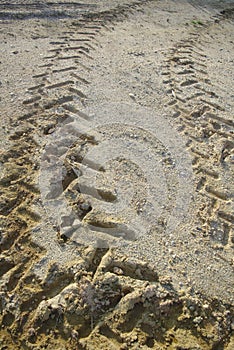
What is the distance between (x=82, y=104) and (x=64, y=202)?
5.48 feet

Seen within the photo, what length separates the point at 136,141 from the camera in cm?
399

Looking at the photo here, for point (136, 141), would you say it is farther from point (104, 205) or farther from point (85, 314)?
point (85, 314)

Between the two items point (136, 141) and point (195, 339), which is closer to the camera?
point (195, 339)

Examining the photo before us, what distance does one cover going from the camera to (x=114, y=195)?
336cm

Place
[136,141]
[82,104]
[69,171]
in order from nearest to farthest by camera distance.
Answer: [69,171] → [136,141] → [82,104]

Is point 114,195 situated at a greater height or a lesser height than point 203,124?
lesser

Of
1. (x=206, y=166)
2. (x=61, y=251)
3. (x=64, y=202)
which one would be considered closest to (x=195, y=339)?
(x=61, y=251)

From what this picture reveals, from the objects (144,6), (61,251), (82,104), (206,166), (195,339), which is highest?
(144,6)

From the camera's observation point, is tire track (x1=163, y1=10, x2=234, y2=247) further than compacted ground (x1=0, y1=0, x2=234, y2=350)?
Yes

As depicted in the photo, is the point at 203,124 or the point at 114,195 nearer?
the point at 114,195

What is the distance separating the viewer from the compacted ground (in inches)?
99.3

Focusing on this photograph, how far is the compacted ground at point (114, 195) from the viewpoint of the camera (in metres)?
2.52

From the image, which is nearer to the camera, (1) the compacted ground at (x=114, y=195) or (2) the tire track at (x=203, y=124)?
(1) the compacted ground at (x=114, y=195)

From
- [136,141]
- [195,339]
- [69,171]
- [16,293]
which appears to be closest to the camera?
[195,339]
